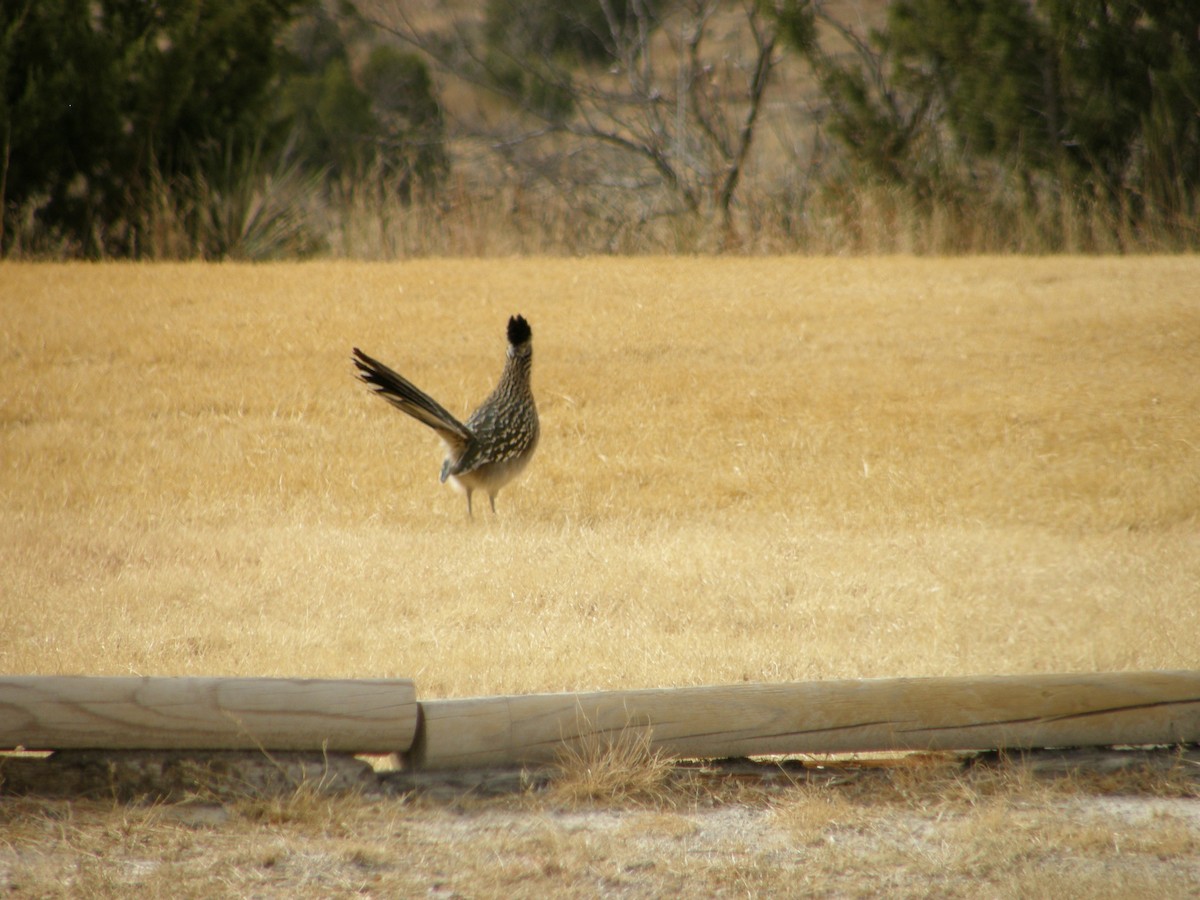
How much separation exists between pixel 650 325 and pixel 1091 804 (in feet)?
11.7

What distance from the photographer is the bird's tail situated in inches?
127

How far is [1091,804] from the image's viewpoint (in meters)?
2.20

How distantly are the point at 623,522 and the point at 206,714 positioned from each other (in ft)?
6.27

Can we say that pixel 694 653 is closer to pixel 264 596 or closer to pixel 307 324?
pixel 264 596

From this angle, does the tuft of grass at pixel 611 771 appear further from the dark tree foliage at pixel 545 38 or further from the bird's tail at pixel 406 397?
the dark tree foliage at pixel 545 38

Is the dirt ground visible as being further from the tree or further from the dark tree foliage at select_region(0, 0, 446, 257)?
the tree

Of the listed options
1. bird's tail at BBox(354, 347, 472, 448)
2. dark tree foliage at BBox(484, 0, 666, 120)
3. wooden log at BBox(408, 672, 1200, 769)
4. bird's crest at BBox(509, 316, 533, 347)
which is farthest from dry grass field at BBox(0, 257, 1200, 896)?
dark tree foliage at BBox(484, 0, 666, 120)

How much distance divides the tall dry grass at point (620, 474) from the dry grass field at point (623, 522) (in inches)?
0.6

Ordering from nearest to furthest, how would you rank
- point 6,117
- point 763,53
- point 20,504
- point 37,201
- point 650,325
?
point 20,504
point 650,325
point 6,117
point 37,201
point 763,53

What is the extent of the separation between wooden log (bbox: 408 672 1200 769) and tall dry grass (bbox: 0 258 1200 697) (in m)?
0.39

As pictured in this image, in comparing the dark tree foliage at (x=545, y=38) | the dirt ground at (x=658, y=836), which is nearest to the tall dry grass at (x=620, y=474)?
the dirt ground at (x=658, y=836)

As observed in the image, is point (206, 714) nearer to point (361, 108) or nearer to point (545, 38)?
point (361, 108)

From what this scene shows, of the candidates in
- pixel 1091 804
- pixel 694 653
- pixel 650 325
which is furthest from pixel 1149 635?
pixel 650 325

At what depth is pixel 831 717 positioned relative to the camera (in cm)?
221
